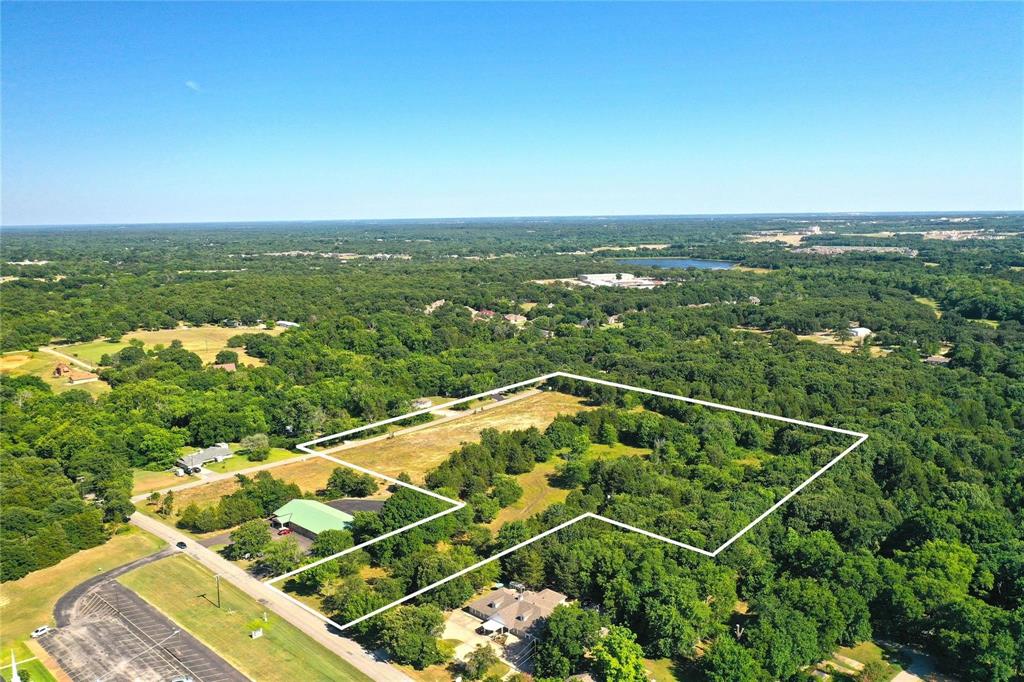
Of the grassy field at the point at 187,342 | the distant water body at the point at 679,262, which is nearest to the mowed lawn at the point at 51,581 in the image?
the grassy field at the point at 187,342

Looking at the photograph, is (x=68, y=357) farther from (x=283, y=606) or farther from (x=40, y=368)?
(x=283, y=606)

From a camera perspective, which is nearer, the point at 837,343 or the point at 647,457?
the point at 647,457

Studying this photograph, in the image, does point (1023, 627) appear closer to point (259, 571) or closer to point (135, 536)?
point (259, 571)

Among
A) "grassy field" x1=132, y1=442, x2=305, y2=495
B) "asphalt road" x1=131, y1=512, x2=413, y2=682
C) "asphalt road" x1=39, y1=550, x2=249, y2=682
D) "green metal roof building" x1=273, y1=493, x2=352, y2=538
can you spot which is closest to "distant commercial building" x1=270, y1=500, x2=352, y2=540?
"green metal roof building" x1=273, y1=493, x2=352, y2=538

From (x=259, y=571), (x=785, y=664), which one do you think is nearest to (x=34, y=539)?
(x=259, y=571)

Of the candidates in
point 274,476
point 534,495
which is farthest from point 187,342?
point 534,495

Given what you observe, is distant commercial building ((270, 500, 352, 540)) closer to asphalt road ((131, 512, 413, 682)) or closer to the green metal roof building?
the green metal roof building
